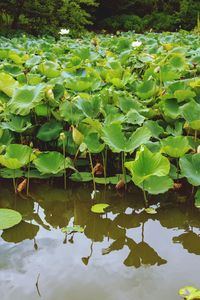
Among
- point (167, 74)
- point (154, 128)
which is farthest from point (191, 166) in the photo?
point (167, 74)

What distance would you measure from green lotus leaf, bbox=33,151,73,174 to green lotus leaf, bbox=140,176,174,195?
338 mm

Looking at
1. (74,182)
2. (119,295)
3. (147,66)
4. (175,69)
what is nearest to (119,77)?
(175,69)

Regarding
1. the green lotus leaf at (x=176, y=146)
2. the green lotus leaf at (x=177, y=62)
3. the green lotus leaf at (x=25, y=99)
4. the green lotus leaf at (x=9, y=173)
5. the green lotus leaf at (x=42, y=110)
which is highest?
the green lotus leaf at (x=177, y=62)

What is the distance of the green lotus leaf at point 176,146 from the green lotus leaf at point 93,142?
0.26 m

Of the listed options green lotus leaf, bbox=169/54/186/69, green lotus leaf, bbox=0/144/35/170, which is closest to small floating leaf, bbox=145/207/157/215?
green lotus leaf, bbox=0/144/35/170

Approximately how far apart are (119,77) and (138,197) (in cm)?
113

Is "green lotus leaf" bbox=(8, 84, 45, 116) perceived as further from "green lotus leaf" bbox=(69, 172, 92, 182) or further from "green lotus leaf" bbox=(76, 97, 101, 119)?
"green lotus leaf" bbox=(69, 172, 92, 182)

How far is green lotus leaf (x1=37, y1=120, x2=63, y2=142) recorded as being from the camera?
193 centimetres

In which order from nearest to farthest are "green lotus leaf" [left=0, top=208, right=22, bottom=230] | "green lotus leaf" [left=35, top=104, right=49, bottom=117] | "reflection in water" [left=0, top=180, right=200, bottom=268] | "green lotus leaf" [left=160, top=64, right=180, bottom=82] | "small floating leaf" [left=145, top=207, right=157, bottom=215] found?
"reflection in water" [left=0, top=180, right=200, bottom=268] < "green lotus leaf" [left=0, top=208, right=22, bottom=230] < "small floating leaf" [left=145, top=207, right=157, bottom=215] < "green lotus leaf" [left=35, top=104, right=49, bottom=117] < "green lotus leaf" [left=160, top=64, right=180, bottom=82]

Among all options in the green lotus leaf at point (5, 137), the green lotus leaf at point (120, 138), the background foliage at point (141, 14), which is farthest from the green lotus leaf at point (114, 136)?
the background foliage at point (141, 14)

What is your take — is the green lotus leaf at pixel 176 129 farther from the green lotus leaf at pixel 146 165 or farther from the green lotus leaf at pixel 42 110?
the green lotus leaf at pixel 42 110

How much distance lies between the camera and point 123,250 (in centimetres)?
132

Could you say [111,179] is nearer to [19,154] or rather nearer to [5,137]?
[19,154]

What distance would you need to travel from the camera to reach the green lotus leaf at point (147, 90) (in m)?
2.23
